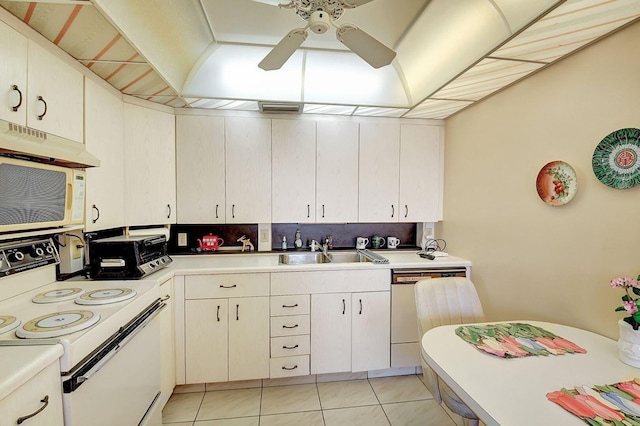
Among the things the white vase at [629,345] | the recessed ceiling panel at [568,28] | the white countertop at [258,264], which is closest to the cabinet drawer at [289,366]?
the white countertop at [258,264]

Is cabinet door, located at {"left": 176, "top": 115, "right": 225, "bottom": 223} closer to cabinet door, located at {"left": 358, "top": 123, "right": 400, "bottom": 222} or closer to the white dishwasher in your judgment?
cabinet door, located at {"left": 358, "top": 123, "right": 400, "bottom": 222}

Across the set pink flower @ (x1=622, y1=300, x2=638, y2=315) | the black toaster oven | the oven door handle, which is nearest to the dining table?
pink flower @ (x1=622, y1=300, x2=638, y2=315)

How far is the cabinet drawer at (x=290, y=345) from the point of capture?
7.60 ft

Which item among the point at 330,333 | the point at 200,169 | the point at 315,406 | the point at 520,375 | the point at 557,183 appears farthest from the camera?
the point at 200,169

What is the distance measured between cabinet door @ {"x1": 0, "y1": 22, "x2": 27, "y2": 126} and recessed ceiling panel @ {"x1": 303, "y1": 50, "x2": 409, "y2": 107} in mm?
1711

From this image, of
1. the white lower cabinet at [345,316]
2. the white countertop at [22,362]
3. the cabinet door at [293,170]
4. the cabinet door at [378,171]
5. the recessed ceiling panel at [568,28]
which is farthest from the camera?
the cabinet door at [378,171]

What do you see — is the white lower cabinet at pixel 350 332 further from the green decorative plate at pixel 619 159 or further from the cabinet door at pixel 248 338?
the green decorative plate at pixel 619 159

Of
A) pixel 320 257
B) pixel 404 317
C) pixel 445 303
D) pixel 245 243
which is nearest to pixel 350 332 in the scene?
pixel 404 317

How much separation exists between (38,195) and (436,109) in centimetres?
291

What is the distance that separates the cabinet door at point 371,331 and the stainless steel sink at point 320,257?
475mm

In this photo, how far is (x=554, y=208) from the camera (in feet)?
5.67

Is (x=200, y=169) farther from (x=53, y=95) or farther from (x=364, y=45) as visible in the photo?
(x=364, y=45)

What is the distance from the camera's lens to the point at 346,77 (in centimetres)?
248

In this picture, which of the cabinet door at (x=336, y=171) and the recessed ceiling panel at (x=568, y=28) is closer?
the recessed ceiling panel at (x=568, y=28)
